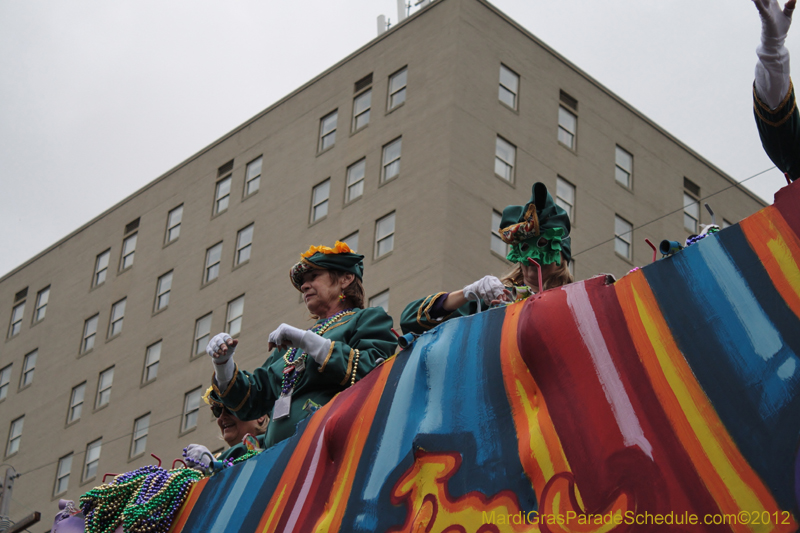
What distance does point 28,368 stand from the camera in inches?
1380

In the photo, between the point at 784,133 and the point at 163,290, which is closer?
the point at 784,133

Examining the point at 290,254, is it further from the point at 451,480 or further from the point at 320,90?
the point at 451,480

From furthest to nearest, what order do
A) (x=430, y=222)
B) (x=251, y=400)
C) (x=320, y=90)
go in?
(x=320, y=90), (x=430, y=222), (x=251, y=400)

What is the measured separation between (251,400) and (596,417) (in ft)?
8.97

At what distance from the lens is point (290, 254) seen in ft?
90.8

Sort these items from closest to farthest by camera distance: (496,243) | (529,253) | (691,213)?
(529,253)
(496,243)
(691,213)

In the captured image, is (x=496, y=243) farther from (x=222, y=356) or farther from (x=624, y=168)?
(x=222, y=356)

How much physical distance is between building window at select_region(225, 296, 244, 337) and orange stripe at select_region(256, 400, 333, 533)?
76.5ft

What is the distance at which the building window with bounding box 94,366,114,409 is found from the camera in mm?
31609

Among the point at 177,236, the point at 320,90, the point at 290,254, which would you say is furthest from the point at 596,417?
the point at 177,236

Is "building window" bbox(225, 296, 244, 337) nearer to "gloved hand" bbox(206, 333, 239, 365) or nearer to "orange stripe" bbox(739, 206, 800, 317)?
"gloved hand" bbox(206, 333, 239, 365)

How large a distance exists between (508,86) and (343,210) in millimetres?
4751

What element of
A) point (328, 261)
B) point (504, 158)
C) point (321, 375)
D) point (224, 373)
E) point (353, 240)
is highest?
→ point (504, 158)

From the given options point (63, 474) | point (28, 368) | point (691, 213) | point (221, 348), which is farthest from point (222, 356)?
point (28, 368)
